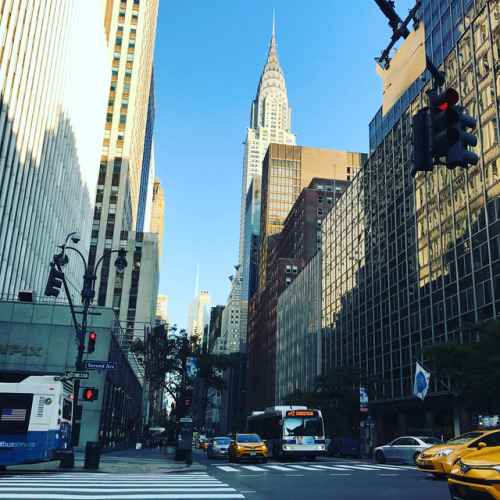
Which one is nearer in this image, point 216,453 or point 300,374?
point 216,453

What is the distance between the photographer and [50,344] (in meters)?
36.5

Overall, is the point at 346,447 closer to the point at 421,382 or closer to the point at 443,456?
the point at 421,382

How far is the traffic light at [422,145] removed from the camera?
7.66 m

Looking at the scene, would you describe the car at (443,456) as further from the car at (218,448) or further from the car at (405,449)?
the car at (218,448)

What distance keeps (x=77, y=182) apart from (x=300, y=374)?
175 ft

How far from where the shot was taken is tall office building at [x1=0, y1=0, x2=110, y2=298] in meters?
42.9

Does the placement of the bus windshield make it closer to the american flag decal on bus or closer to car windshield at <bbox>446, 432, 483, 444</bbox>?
car windshield at <bbox>446, 432, 483, 444</bbox>

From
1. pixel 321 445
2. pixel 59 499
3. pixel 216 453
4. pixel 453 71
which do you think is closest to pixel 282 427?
pixel 321 445

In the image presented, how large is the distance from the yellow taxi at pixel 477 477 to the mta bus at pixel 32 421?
13.9 metres

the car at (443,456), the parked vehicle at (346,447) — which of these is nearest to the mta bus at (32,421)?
the car at (443,456)

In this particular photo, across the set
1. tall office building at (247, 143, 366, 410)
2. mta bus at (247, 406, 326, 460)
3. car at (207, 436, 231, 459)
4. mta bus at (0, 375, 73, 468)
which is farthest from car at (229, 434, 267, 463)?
tall office building at (247, 143, 366, 410)

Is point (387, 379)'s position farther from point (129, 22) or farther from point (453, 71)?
point (129, 22)

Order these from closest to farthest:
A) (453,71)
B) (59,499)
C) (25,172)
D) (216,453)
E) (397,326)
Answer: (59,499), (216,453), (25,172), (453,71), (397,326)

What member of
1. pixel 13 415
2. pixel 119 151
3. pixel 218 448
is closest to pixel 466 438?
pixel 13 415
